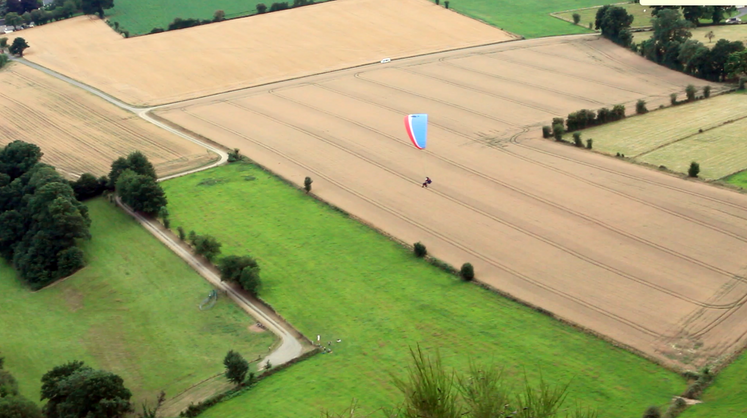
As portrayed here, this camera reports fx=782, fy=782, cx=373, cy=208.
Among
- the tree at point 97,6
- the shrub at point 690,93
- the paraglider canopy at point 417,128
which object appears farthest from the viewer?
the tree at point 97,6

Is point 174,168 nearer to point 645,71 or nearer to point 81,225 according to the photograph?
point 81,225

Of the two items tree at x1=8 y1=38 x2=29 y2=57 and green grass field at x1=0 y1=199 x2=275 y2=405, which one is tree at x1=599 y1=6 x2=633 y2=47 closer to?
green grass field at x1=0 y1=199 x2=275 y2=405

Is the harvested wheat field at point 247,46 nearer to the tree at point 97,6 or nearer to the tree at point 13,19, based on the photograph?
the tree at point 97,6

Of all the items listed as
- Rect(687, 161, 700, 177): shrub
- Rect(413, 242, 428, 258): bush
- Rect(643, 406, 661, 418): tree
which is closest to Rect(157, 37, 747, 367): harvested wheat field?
Rect(413, 242, 428, 258): bush

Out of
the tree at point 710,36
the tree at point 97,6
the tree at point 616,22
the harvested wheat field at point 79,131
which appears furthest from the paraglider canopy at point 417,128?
the tree at point 97,6

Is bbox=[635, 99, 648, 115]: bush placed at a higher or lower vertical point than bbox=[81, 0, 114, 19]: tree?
lower

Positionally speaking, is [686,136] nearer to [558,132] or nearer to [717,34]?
[558,132]
